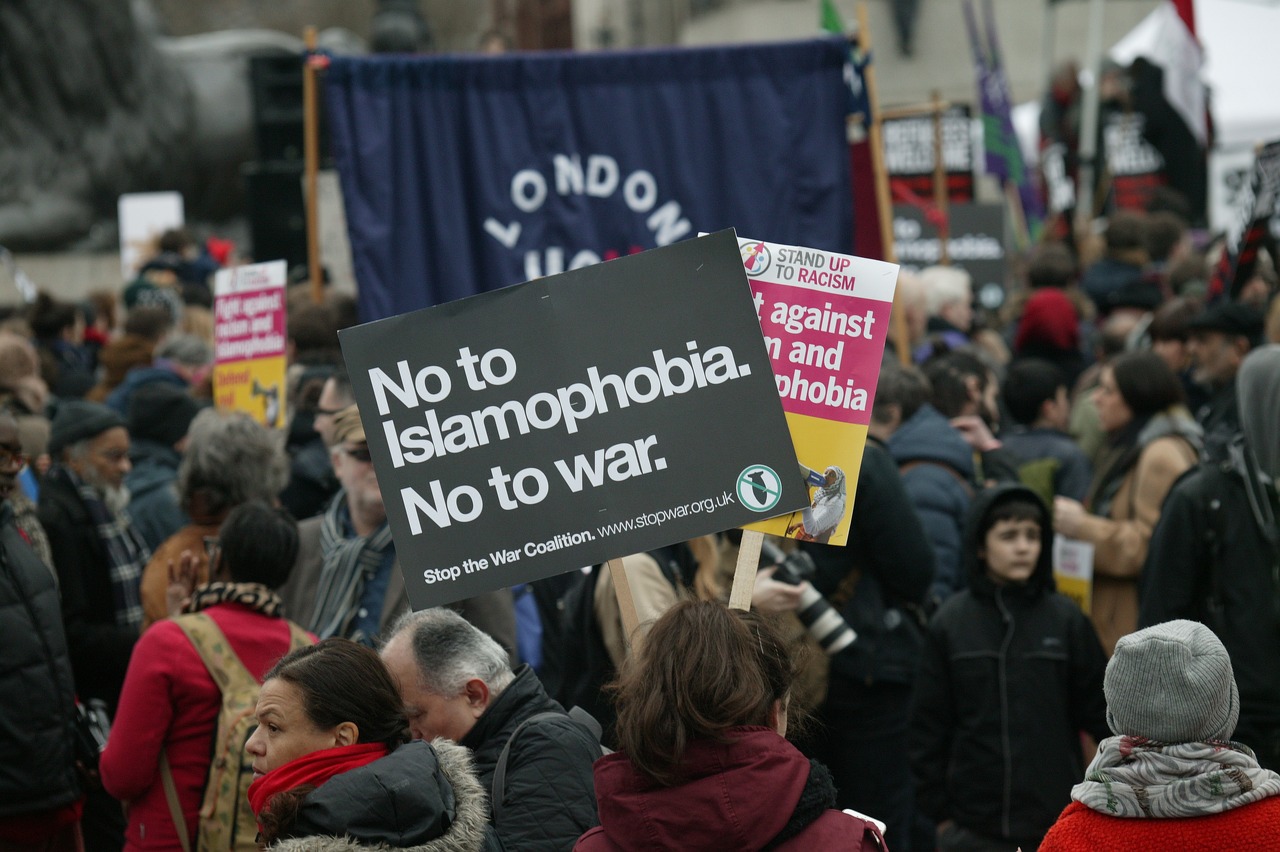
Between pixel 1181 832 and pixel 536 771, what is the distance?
4.21ft

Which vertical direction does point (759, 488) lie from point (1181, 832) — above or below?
above

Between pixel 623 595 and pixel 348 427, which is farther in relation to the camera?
pixel 348 427

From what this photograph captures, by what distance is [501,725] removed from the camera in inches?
137

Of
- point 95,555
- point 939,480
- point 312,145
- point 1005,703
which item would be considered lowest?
point 1005,703

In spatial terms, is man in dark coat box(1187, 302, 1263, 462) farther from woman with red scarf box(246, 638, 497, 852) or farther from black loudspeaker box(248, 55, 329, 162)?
black loudspeaker box(248, 55, 329, 162)

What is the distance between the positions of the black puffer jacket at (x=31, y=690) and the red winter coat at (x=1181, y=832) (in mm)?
2942

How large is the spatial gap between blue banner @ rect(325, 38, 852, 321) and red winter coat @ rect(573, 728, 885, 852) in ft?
14.0

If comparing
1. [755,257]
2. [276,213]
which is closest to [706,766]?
[755,257]

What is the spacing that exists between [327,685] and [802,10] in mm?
22392

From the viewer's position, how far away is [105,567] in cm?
556

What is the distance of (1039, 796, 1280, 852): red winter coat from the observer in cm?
271

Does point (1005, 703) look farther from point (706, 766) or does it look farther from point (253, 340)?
point (253, 340)

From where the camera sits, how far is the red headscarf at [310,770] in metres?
3.03

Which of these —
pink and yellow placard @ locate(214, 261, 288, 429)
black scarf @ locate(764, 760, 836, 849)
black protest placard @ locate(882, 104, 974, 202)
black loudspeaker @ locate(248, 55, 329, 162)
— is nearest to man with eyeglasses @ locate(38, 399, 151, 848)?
pink and yellow placard @ locate(214, 261, 288, 429)
